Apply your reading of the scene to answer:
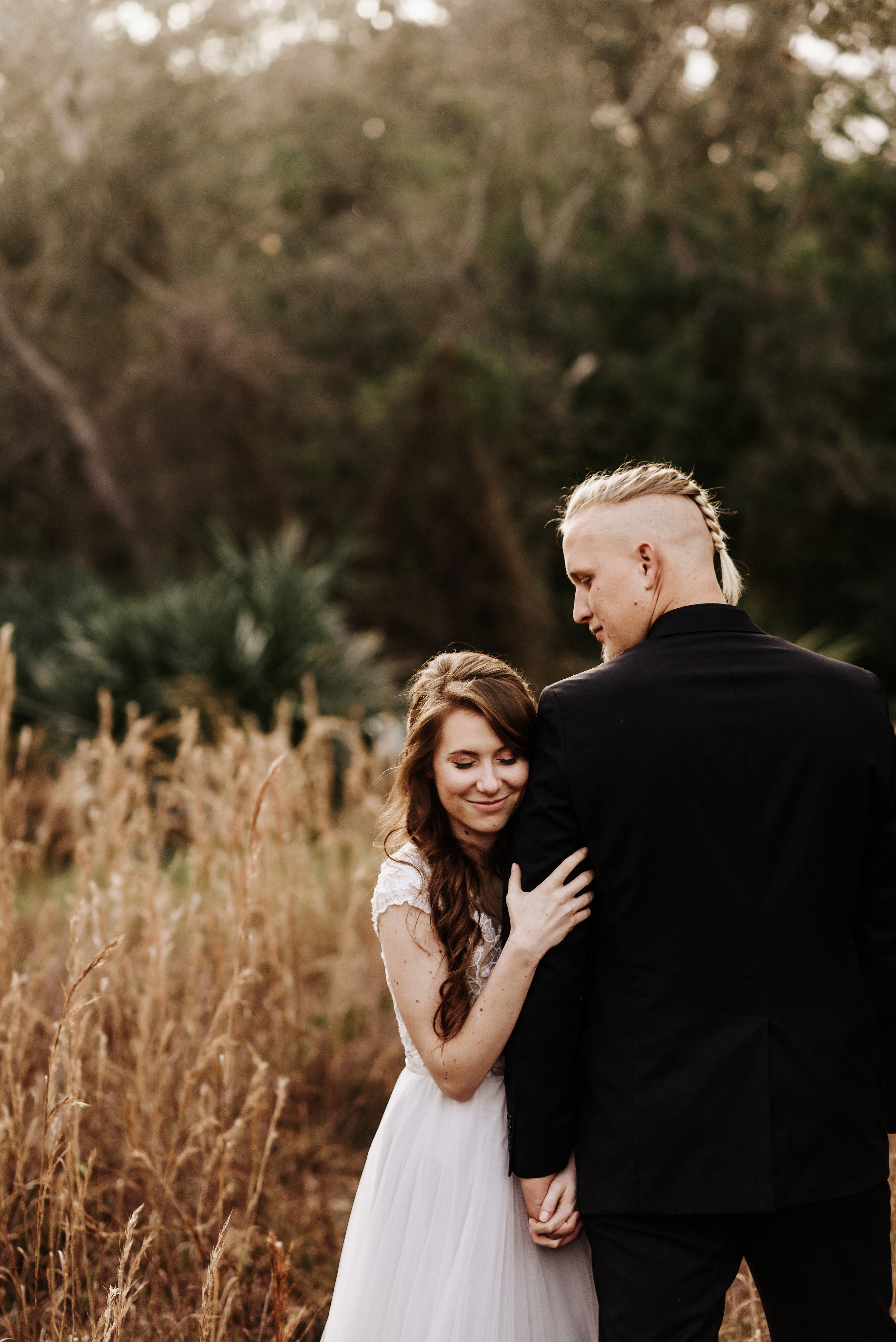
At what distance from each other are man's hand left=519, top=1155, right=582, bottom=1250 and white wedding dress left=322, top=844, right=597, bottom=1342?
0.06 metres

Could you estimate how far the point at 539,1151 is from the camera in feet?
6.31

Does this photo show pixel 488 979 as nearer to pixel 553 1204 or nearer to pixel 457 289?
pixel 553 1204

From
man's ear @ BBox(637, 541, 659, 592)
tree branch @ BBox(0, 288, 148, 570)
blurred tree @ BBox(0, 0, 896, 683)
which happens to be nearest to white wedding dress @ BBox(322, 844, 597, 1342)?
man's ear @ BBox(637, 541, 659, 592)

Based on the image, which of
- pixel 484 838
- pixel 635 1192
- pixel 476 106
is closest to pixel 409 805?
pixel 484 838

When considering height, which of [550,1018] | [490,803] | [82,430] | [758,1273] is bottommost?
[758,1273]

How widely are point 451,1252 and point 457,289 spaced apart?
51.8ft

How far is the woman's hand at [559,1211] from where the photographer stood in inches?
77.0

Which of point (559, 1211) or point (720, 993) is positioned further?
point (559, 1211)

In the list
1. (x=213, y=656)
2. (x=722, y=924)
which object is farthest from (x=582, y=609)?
(x=213, y=656)

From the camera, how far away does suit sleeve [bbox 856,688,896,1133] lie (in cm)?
192

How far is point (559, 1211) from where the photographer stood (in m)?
1.96

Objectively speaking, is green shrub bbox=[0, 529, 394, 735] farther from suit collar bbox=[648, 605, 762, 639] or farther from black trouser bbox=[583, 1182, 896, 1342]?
black trouser bbox=[583, 1182, 896, 1342]

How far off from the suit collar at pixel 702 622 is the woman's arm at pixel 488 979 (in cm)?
41

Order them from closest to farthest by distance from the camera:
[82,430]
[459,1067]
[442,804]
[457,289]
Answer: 1. [459,1067]
2. [442,804]
3. [82,430]
4. [457,289]
